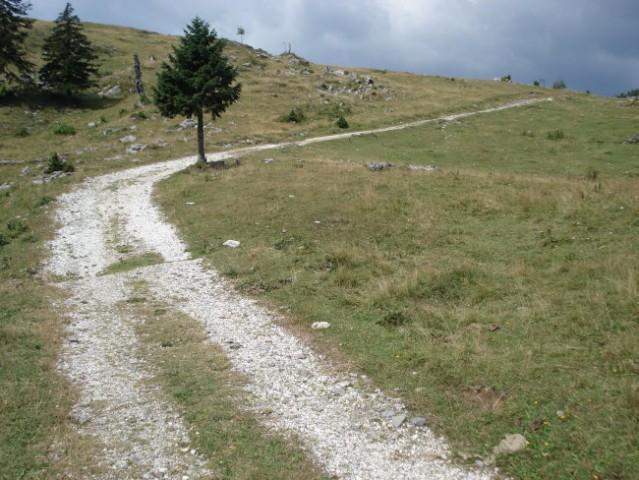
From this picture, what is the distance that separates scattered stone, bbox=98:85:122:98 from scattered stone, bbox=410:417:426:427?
217ft

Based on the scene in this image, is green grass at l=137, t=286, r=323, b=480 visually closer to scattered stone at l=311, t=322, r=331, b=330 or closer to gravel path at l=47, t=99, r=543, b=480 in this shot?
gravel path at l=47, t=99, r=543, b=480

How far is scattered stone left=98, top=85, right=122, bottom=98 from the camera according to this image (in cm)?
6272

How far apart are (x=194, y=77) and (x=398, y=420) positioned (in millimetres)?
29076

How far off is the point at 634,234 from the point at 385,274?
25.4ft

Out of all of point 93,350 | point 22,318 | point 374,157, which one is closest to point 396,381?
point 93,350

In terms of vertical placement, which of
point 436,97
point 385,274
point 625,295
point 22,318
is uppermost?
point 436,97

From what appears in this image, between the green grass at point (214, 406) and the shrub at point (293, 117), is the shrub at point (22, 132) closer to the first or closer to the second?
the shrub at point (293, 117)

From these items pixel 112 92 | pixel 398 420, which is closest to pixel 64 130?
pixel 112 92

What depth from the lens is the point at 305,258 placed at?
53.0 ft

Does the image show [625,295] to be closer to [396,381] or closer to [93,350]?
[396,381]

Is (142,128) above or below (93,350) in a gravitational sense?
above

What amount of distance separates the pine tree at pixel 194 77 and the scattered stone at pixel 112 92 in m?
36.1

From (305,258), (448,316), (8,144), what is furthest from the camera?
(8,144)

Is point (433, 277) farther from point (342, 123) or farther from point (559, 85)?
point (559, 85)
